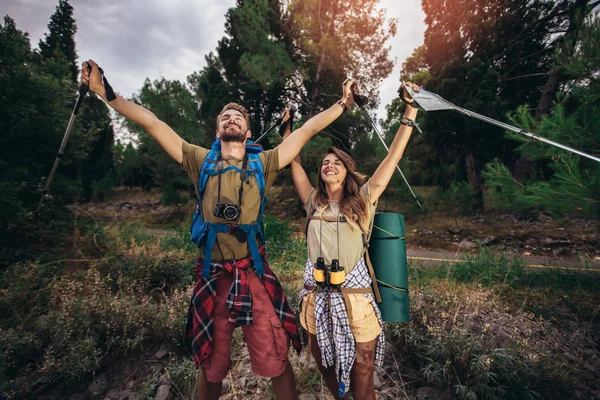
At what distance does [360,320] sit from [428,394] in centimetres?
128

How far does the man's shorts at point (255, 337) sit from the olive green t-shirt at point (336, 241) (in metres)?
0.46

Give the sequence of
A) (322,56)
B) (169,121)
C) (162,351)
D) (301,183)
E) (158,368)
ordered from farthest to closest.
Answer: (169,121) < (322,56) < (162,351) < (158,368) < (301,183)

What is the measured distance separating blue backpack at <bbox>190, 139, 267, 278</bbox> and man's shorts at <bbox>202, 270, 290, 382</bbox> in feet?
0.51

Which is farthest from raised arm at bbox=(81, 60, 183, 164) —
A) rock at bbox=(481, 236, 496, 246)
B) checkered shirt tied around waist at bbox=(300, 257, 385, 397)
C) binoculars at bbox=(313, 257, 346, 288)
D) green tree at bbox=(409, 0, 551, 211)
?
green tree at bbox=(409, 0, 551, 211)

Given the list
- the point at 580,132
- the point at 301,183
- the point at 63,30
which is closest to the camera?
the point at 301,183

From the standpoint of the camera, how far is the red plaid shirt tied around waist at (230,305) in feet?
5.47

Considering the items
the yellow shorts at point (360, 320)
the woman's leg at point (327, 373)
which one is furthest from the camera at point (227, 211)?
the woman's leg at point (327, 373)

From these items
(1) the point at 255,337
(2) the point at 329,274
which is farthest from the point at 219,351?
(2) the point at 329,274

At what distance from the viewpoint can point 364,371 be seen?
5.46 feet

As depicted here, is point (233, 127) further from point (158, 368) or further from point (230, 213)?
point (158, 368)

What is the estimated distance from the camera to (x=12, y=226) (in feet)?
14.1

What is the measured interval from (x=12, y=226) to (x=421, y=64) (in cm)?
1576

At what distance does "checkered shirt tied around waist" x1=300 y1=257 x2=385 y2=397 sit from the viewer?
162 cm

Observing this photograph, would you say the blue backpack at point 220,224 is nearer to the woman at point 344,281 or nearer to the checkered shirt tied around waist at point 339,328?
the woman at point 344,281
